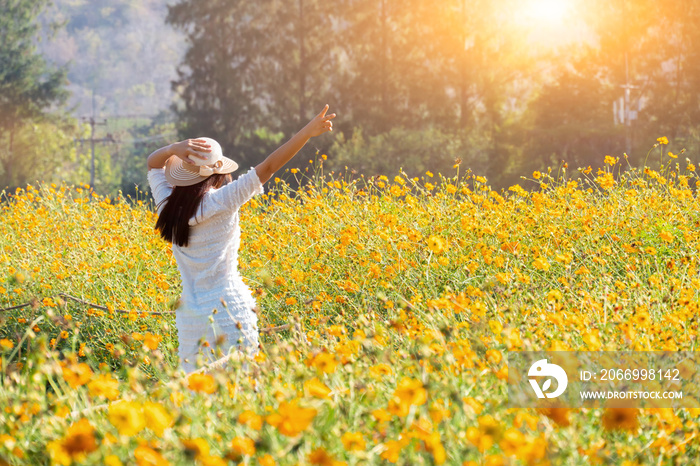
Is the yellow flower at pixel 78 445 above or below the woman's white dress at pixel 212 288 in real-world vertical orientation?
above

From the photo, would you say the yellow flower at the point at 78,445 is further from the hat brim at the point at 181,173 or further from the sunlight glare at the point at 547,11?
the sunlight glare at the point at 547,11

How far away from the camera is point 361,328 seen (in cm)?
244

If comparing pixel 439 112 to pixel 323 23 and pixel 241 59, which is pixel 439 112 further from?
pixel 241 59

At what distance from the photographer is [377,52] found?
803 inches

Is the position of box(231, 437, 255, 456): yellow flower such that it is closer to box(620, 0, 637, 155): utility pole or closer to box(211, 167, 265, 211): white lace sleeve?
box(211, 167, 265, 211): white lace sleeve

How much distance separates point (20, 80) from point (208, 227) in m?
26.4

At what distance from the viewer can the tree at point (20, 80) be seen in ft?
83.8

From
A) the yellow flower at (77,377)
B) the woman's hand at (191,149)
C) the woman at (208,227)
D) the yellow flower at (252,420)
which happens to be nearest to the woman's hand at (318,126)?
the woman at (208,227)

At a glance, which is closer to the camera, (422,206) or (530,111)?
(422,206)

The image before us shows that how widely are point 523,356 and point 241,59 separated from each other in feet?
71.9

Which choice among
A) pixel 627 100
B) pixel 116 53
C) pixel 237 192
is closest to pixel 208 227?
pixel 237 192

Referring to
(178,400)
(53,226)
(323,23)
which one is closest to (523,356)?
(178,400)

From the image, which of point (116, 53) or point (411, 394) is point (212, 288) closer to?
point (411, 394)

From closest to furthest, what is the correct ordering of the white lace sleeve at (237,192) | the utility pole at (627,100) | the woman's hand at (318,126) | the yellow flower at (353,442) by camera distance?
1. the yellow flower at (353,442)
2. the white lace sleeve at (237,192)
3. the woman's hand at (318,126)
4. the utility pole at (627,100)
